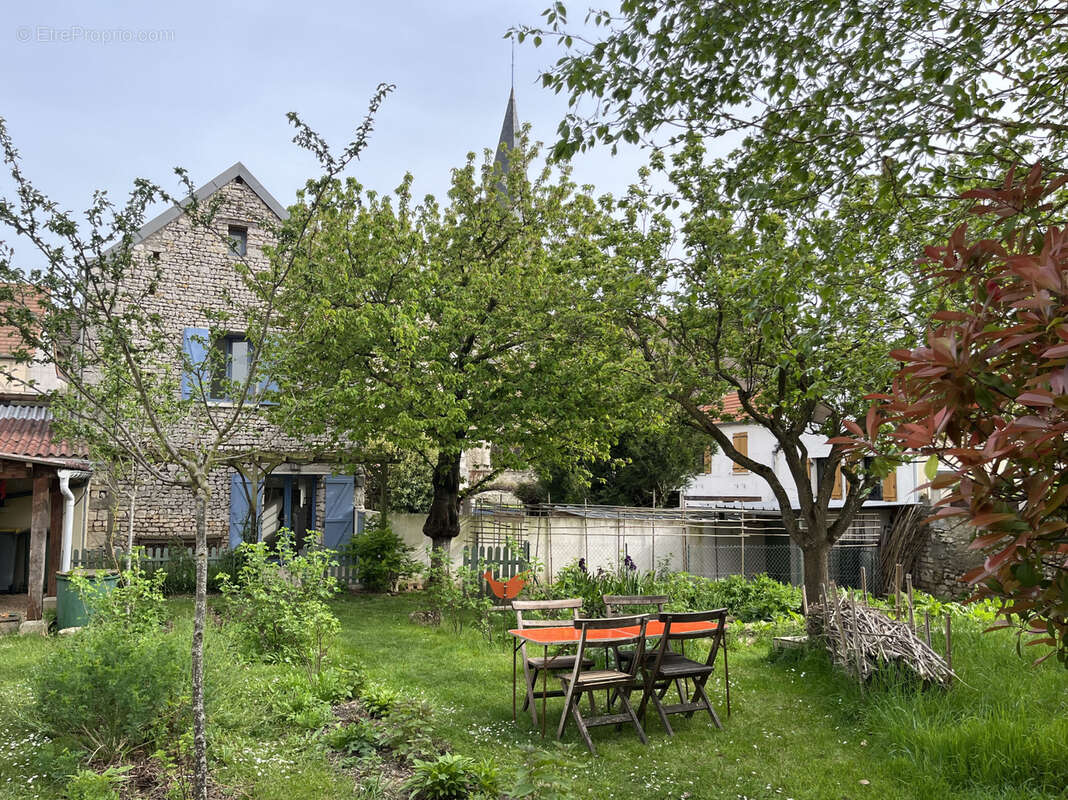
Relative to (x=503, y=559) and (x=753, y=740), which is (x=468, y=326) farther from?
(x=753, y=740)

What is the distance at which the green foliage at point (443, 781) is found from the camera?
4625mm

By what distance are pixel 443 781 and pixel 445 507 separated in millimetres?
10176

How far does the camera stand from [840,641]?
7406 mm

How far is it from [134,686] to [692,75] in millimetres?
5131

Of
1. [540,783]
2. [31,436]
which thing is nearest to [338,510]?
[31,436]

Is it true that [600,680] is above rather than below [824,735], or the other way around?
above

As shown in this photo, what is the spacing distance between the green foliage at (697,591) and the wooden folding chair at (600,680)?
4.51 meters

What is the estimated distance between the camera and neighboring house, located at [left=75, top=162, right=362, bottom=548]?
1579cm

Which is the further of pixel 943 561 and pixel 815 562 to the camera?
pixel 943 561

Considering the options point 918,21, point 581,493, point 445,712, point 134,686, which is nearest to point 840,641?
point 445,712

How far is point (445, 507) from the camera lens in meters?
14.8

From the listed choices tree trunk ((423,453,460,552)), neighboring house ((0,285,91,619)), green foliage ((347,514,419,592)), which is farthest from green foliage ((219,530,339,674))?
green foliage ((347,514,419,592))

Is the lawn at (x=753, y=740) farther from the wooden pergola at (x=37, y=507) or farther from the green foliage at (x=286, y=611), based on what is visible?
the wooden pergola at (x=37, y=507)

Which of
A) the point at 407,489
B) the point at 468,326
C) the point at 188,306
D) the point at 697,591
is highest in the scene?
the point at 188,306
